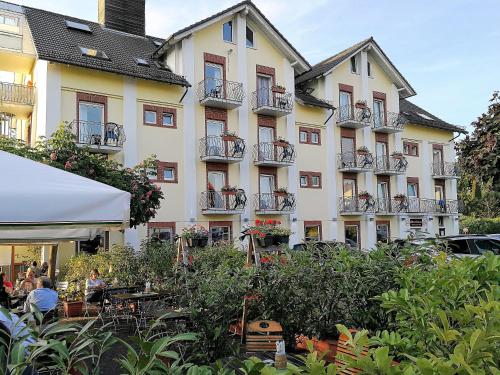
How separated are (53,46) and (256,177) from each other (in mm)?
10538

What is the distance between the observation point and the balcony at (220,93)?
2091 centimetres

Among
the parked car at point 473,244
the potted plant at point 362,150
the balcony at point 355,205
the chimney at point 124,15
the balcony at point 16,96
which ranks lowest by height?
the parked car at point 473,244

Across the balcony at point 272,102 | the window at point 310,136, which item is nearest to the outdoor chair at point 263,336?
the balcony at point 272,102

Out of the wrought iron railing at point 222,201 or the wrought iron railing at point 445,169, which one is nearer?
the wrought iron railing at point 222,201

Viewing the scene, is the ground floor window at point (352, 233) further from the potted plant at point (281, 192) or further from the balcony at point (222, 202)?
the balcony at point (222, 202)

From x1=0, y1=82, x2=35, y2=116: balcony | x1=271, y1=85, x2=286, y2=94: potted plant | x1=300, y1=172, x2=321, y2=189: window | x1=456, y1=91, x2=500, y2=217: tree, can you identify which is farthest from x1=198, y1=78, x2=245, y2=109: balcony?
x1=456, y1=91, x2=500, y2=217: tree

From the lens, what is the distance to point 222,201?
2103cm

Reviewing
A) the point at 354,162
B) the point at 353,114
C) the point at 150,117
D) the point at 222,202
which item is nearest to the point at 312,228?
the point at 354,162

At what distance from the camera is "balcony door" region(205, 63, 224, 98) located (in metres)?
21.1

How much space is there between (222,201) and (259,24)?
936 cm

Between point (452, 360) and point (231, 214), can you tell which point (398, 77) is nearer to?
point (231, 214)

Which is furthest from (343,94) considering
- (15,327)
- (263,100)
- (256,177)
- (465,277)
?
(15,327)

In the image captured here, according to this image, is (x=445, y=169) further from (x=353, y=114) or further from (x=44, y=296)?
(x=44, y=296)

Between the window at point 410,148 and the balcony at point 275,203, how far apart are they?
394 inches
